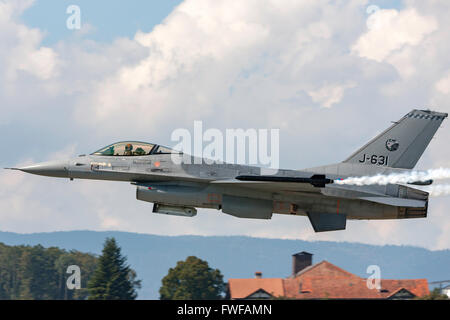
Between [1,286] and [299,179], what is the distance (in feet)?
95.1

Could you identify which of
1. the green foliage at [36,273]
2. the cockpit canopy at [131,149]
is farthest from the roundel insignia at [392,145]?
the green foliage at [36,273]

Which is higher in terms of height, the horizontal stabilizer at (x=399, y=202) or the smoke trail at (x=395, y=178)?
the smoke trail at (x=395, y=178)

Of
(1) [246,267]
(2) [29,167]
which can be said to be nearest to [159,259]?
(1) [246,267]

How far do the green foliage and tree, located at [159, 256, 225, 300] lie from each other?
605cm

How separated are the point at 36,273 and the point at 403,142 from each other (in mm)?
29923

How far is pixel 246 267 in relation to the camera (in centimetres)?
19812

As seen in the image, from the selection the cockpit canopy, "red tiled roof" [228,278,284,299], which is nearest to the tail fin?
the cockpit canopy

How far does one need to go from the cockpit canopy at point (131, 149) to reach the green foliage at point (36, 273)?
67.1ft

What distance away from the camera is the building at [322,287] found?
160 feet

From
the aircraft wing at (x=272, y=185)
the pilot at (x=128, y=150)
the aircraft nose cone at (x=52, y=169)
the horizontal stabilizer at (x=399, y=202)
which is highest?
the pilot at (x=128, y=150)

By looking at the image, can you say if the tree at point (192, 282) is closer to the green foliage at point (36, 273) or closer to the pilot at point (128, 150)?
the green foliage at point (36, 273)

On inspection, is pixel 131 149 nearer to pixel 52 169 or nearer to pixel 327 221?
pixel 52 169
